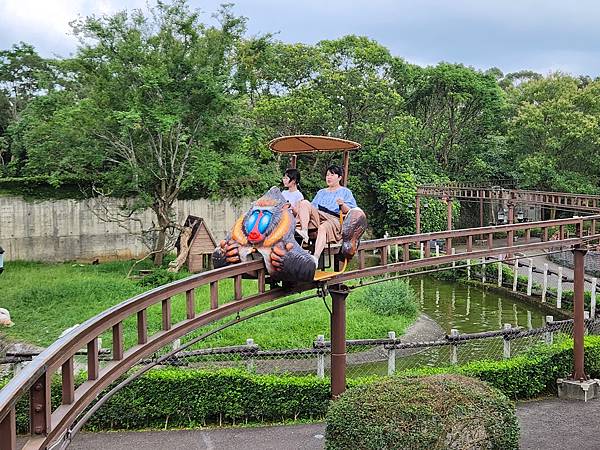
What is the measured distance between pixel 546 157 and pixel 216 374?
2110 centimetres

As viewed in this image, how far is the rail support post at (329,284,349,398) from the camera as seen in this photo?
632 centimetres

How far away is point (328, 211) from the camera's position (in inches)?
230

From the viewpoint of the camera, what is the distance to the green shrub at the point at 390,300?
1311 centimetres

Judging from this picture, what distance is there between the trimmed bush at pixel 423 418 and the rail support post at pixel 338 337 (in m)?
1.06

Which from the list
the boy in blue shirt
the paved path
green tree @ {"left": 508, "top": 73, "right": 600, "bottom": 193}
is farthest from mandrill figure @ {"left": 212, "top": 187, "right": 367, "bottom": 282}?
green tree @ {"left": 508, "top": 73, "right": 600, "bottom": 193}

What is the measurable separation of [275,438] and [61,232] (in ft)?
46.4

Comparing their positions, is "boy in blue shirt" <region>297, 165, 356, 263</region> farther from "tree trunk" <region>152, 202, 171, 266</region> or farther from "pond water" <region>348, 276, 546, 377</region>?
"tree trunk" <region>152, 202, 171, 266</region>

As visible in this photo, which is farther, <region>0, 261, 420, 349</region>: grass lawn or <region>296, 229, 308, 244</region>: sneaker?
<region>0, 261, 420, 349</region>: grass lawn

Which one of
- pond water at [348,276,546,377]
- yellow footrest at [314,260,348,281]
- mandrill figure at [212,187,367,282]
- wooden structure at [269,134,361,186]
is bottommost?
pond water at [348,276,546,377]

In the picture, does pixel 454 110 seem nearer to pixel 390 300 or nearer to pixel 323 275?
pixel 390 300

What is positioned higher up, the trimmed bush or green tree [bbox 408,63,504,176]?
green tree [bbox 408,63,504,176]

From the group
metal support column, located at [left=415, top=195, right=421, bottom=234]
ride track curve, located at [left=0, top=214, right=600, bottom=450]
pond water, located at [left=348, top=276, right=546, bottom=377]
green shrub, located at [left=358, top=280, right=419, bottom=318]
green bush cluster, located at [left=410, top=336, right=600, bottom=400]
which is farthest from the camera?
metal support column, located at [left=415, top=195, right=421, bottom=234]

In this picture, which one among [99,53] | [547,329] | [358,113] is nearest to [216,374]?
[547,329]

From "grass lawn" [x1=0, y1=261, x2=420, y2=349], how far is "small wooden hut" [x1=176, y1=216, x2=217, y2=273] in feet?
4.61
